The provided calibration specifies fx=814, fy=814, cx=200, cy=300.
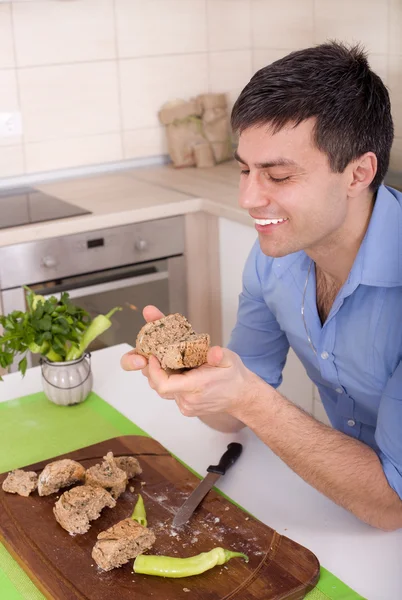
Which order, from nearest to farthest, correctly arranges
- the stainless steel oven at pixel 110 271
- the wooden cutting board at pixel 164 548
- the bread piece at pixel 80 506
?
the wooden cutting board at pixel 164 548 < the bread piece at pixel 80 506 < the stainless steel oven at pixel 110 271

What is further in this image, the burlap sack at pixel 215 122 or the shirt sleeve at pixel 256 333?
the burlap sack at pixel 215 122

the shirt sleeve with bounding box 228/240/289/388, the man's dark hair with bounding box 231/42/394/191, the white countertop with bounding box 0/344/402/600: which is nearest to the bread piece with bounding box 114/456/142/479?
the white countertop with bounding box 0/344/402/600

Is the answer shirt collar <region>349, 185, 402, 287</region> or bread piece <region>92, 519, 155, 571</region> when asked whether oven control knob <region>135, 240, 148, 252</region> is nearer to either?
shirt collar <region>349, 185, 402, 287</region>

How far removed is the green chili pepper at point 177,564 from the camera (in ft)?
3.58

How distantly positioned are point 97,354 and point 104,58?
69.5 inches

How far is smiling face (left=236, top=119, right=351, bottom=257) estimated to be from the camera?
1350 millimetres

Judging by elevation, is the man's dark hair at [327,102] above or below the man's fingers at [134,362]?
above

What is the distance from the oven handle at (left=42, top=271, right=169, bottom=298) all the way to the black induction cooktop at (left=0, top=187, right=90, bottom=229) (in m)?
0.25

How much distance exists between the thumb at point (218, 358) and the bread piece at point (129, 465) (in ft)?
0.75

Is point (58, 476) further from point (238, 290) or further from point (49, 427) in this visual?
point (238, 290)

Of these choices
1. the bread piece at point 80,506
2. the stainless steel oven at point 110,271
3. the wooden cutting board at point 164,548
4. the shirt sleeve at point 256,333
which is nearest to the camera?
the wooden cutting board at point 164,548

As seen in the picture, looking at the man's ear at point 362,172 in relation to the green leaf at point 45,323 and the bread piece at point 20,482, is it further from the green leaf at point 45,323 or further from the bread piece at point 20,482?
the bread piece at point 20,482

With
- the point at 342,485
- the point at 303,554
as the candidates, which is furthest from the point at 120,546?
the point at 342,485

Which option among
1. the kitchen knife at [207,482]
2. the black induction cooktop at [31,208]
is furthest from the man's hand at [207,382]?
the black induction cooktop at [31,208]
